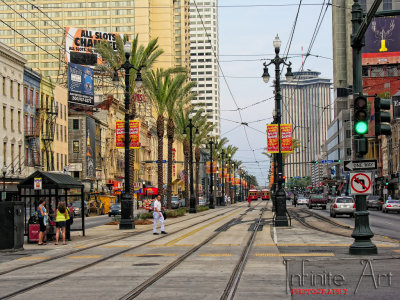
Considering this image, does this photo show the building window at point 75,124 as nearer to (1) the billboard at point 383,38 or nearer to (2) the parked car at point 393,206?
(2) the parked car at point 393,206

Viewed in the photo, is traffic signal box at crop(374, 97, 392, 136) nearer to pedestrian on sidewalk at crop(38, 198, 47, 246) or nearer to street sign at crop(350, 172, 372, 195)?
street sign at crop(350, 172, 372, 195)

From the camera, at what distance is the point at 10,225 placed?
2100 cm

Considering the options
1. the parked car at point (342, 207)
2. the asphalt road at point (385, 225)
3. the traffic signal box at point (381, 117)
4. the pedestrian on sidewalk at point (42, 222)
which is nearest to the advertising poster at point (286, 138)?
the asphalt road at point (385, 225)

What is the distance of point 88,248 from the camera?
22.0 m

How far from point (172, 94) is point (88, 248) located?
31.1m

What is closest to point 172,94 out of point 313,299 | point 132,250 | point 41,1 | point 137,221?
point 137,221

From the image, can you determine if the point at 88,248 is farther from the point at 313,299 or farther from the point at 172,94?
the point at 172,94

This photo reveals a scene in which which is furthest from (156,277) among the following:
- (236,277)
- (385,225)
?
(385,225)

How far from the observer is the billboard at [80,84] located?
254 ft

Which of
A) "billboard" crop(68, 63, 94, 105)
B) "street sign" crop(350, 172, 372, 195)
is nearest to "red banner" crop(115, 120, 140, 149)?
"street sign" crop(350, 172, 372, 195)

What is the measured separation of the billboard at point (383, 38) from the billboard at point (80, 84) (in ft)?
203

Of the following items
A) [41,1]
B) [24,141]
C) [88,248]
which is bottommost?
[88,248]

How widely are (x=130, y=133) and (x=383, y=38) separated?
9742cm

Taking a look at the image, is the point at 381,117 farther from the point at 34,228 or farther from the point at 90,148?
the point at 90,148
